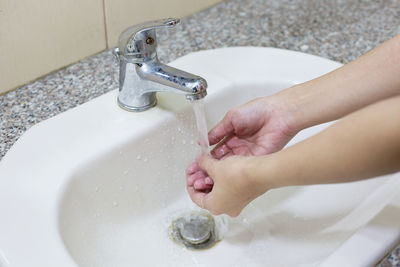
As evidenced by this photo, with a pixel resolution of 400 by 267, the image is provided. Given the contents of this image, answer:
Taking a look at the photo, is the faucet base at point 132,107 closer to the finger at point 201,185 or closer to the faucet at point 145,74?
the faucet at point 145,74

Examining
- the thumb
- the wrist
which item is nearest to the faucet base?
the thumb

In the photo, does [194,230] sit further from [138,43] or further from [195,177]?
[138,43]

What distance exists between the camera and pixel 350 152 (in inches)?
16.5

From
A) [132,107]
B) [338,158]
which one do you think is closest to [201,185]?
[132,107]

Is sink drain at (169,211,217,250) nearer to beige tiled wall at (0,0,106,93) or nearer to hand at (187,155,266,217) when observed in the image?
hand at (187,155,266,217)

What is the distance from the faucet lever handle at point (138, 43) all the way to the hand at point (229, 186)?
0.15 metres

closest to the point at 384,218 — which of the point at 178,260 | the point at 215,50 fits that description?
the point at 178,260

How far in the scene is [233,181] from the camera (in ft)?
1.79

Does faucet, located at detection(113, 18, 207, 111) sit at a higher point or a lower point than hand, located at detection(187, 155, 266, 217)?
higher

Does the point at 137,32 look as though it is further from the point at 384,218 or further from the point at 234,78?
the point at 384,218

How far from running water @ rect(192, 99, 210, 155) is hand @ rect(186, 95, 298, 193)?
0.03 m

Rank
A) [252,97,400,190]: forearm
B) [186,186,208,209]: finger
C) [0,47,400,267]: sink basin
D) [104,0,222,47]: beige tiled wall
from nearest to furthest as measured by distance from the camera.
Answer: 1. [252,97,400,190]: forearm
2. [0,47,400,267]: sink basin
3. [186,186,208,209]: finger
4. [104,0,222,47]: beige tiled wall

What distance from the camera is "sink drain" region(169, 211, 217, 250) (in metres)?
0.70

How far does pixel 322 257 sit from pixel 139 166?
0.26 metres
